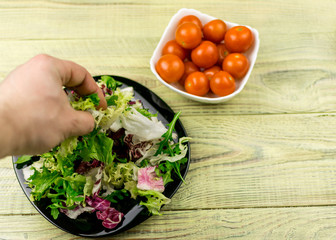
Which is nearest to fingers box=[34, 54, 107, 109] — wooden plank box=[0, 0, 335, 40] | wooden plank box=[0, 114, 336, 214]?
wooden plank box=[0, 114, 336, 214]

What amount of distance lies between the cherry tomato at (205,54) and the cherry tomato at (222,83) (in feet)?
0.20

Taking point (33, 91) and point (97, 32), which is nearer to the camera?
point (33, 91)

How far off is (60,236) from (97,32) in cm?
74

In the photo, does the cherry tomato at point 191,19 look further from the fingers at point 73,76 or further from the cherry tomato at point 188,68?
the fingers at point 73,76

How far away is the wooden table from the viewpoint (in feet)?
3.18

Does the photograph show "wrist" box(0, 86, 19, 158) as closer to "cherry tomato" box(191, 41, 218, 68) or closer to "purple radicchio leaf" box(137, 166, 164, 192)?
"purple radicchio leaf" box(137, 166, 164, 192)

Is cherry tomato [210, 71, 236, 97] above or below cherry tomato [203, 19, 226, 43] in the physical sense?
below

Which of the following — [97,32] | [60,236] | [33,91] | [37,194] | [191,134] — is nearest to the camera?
[33,91]

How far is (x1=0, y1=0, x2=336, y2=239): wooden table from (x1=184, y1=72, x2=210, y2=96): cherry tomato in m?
0.07

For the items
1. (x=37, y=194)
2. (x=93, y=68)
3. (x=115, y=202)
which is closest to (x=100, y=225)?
(x=115, y=202)

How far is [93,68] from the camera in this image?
1119 mm

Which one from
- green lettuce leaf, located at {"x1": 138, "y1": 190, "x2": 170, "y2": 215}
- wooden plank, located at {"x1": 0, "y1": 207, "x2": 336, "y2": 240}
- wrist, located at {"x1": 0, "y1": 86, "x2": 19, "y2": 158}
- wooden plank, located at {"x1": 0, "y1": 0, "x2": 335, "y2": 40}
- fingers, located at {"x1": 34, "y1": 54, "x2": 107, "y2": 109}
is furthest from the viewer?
wooden plank, located at {"x1": 0, "y1": 0, "x2": 335, "y2": 40}

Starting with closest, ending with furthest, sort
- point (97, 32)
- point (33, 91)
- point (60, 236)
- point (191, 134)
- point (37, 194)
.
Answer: point (33, 91) < point (37, 194) < point (60, 236) < point (191, 134) < point (97, 32)

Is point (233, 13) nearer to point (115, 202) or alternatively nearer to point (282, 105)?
point (282, 105)
